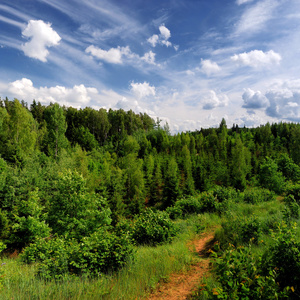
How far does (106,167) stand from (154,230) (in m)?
37.8

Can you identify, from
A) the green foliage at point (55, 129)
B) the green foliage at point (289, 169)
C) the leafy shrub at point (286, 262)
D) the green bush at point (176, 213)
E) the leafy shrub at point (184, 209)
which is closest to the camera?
the leafy shrub at point (286, 262)

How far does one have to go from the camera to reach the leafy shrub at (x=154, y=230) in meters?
8.78

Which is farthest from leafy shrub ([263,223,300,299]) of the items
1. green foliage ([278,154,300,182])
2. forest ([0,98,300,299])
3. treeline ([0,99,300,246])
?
green foliage ([278,154,300,182])

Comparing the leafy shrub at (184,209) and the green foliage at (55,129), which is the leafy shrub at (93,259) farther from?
the green foliage at (55,129)

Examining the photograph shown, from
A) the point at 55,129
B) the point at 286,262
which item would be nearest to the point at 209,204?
the point at 286,262

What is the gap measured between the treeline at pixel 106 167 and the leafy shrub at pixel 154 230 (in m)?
9.70

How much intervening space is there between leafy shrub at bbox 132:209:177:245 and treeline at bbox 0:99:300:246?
9.70 meters

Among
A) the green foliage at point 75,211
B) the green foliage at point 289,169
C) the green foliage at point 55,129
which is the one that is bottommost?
the green foliage at point 75,211

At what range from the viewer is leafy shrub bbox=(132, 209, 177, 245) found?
8781mm

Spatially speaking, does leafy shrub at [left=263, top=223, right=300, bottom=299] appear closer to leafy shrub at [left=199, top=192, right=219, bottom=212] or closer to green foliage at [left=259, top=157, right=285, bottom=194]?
leafy shrub at [left=199, top=192, right=219, bottom=212]

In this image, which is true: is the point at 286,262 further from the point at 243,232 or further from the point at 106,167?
the point at 106,167

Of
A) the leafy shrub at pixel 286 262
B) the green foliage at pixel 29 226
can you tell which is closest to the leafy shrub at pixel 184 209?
the leafy shrub at pixel 286 262

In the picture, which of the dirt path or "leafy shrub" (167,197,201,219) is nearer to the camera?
the dirt path

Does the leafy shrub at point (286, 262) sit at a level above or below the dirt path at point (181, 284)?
above
